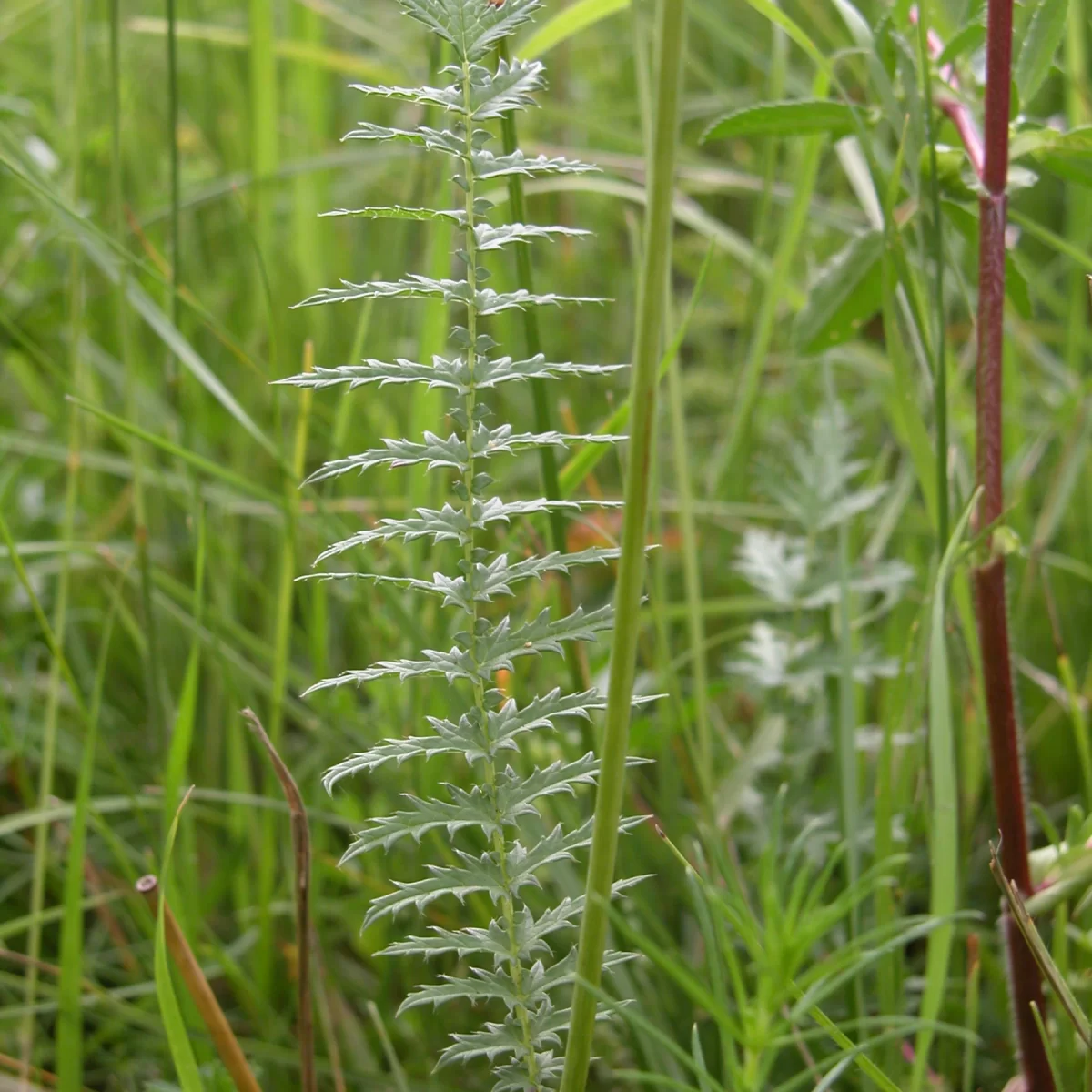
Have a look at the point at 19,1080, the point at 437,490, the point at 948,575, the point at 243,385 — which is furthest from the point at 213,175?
the point at 948,575

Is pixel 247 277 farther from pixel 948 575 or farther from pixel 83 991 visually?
pixel 948 575

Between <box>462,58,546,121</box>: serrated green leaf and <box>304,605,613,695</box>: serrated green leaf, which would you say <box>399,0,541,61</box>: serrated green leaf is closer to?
<box>462,58,546,121</box>: serrated green leaf

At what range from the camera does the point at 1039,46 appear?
76 centimetres

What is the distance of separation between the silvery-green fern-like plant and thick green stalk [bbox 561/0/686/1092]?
0.17 feet

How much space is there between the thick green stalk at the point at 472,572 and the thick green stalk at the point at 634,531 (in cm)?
5

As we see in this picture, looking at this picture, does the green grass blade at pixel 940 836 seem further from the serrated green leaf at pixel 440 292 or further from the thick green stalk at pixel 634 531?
the serrated green leaf at pixel 440 292

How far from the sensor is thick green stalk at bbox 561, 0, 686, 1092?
17.2 inches

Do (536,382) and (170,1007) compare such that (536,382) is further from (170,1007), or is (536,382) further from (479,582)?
(170,1007)

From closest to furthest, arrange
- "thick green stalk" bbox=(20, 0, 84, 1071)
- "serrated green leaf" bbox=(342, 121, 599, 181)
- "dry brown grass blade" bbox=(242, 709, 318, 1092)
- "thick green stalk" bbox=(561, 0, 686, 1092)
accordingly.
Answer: "thick green stalk" bbox=(561, 0, 686, 1092) → "serrated green leaf" bbox=(342, 121, 599, 181) → "dry brown grass blade" bbox=(242, 709, 318, 1092) → "thick green stalk" bbox=(20, 0, 84, 1071)

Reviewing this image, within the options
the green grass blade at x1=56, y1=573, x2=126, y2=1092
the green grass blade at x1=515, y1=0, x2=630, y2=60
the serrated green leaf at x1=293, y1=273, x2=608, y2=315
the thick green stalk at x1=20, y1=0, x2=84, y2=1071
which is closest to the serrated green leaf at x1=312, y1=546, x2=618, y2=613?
the serrated green leaf at x1=293, y1=273, x2=608, y2=315

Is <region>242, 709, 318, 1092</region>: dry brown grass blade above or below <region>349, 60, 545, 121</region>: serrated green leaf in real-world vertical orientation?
below

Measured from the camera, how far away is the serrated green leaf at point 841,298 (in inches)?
35.0

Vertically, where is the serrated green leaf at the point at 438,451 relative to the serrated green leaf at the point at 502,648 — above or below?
above

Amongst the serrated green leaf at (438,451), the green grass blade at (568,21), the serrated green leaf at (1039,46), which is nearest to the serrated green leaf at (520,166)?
the serrated green leaf at (438,451)
